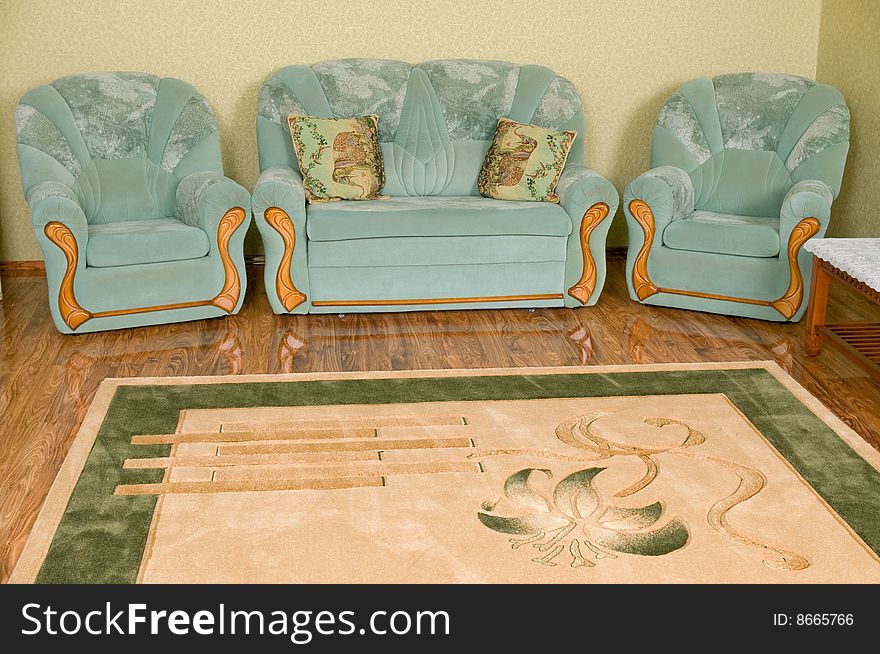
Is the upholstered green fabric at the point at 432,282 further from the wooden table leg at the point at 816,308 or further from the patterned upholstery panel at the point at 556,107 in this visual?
the wooden table leg at the point at 816,308

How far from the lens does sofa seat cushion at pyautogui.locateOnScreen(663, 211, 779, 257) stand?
170 inches

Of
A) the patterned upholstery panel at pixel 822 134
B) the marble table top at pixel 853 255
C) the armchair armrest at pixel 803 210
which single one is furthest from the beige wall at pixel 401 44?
the marble table top at pixel 853 255

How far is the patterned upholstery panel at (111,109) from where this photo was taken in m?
4.65

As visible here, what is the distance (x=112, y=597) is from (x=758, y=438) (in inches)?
80.6

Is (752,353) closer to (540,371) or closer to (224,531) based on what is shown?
(540,371)

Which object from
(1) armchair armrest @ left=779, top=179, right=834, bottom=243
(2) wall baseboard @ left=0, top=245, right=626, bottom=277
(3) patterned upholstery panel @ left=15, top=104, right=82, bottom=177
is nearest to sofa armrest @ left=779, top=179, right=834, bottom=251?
(1) armchair armrest @ left=779, top=179, right=834, bottom=243

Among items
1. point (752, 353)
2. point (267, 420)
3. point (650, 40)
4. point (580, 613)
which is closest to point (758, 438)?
point (752, 353)

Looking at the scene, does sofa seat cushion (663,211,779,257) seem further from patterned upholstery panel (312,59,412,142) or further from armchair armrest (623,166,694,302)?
patterned upholstery panel (312,59,412,142)

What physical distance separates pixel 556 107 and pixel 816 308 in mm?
1724

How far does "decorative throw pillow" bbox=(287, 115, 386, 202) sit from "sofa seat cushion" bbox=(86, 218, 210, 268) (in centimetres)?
61

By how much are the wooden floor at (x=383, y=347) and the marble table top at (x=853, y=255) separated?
43cm

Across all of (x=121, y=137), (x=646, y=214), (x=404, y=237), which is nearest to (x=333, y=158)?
(x=404, y=237)

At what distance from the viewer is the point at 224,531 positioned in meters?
2.60

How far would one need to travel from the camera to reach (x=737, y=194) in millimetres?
4844
